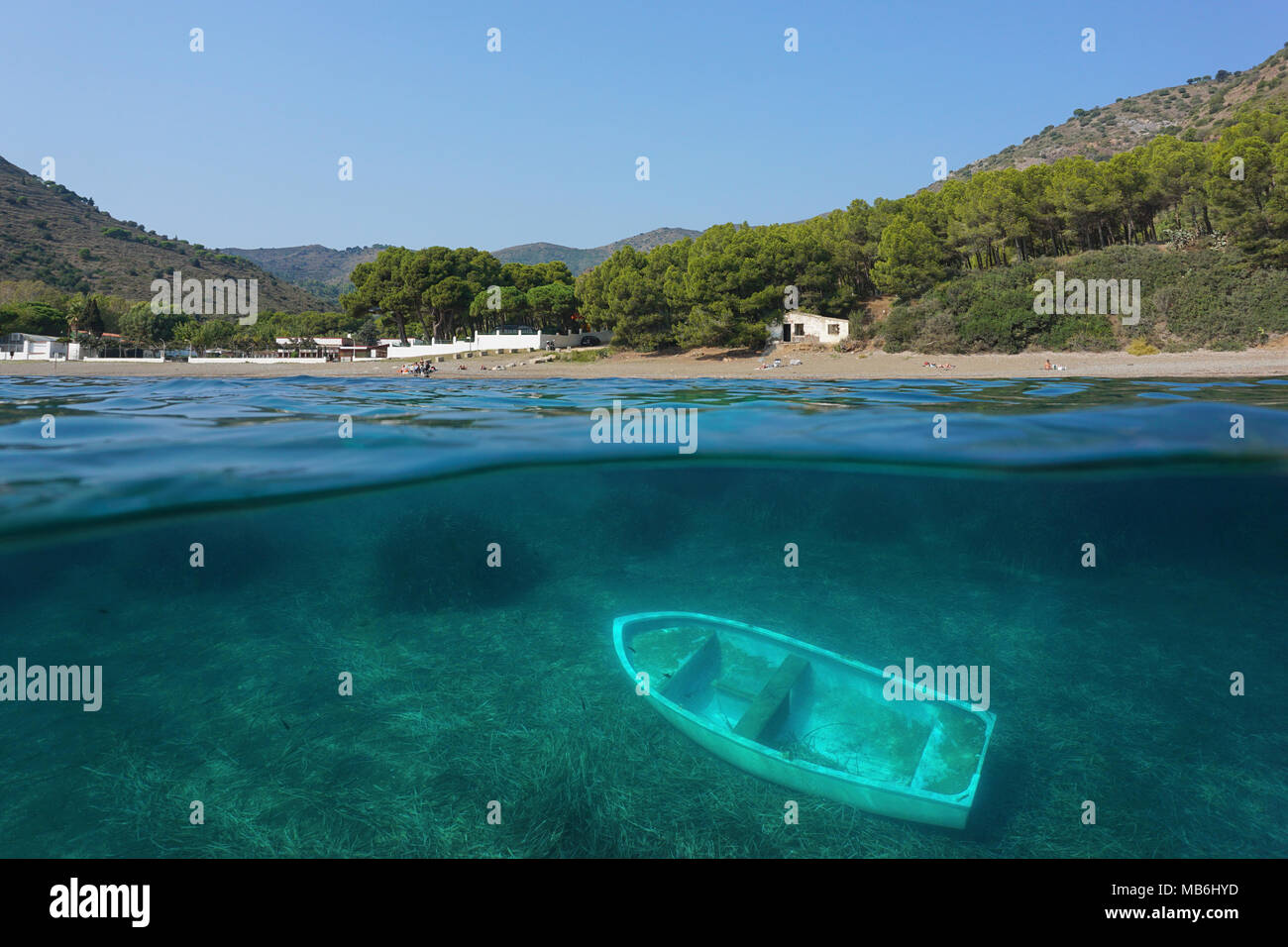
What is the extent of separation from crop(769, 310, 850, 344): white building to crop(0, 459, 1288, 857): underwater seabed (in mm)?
35825

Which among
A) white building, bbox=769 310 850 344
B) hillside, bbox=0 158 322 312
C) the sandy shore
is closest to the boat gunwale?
the sandy shore

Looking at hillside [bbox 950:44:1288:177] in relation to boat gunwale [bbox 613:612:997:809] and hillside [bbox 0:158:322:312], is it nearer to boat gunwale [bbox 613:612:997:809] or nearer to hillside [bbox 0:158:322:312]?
boat gunwale [bbox 613:612:997:809]

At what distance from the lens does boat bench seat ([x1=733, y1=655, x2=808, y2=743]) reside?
16.4 ft

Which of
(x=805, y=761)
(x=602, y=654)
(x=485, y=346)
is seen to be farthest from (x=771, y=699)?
(x=485, y=346)

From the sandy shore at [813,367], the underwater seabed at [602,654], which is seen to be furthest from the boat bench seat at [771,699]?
the sandy shore at [813,367]

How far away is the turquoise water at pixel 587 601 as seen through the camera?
4.73 metres

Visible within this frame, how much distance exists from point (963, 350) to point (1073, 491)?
28536 mm

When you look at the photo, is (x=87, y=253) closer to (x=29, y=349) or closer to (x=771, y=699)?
(x=29, y=349)

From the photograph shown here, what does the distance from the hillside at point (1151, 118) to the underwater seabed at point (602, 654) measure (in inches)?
4451

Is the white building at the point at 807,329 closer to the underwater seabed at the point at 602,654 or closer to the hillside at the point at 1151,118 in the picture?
the underwater seabed at the point at 602,654

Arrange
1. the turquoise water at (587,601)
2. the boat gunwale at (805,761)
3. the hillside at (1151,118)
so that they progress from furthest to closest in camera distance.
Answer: the hillside at (1151,118) < the turquoise water at (587,601) < the boat gunwale at (805,761)

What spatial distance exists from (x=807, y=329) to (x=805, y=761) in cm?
4852

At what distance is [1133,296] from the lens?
38906mm
